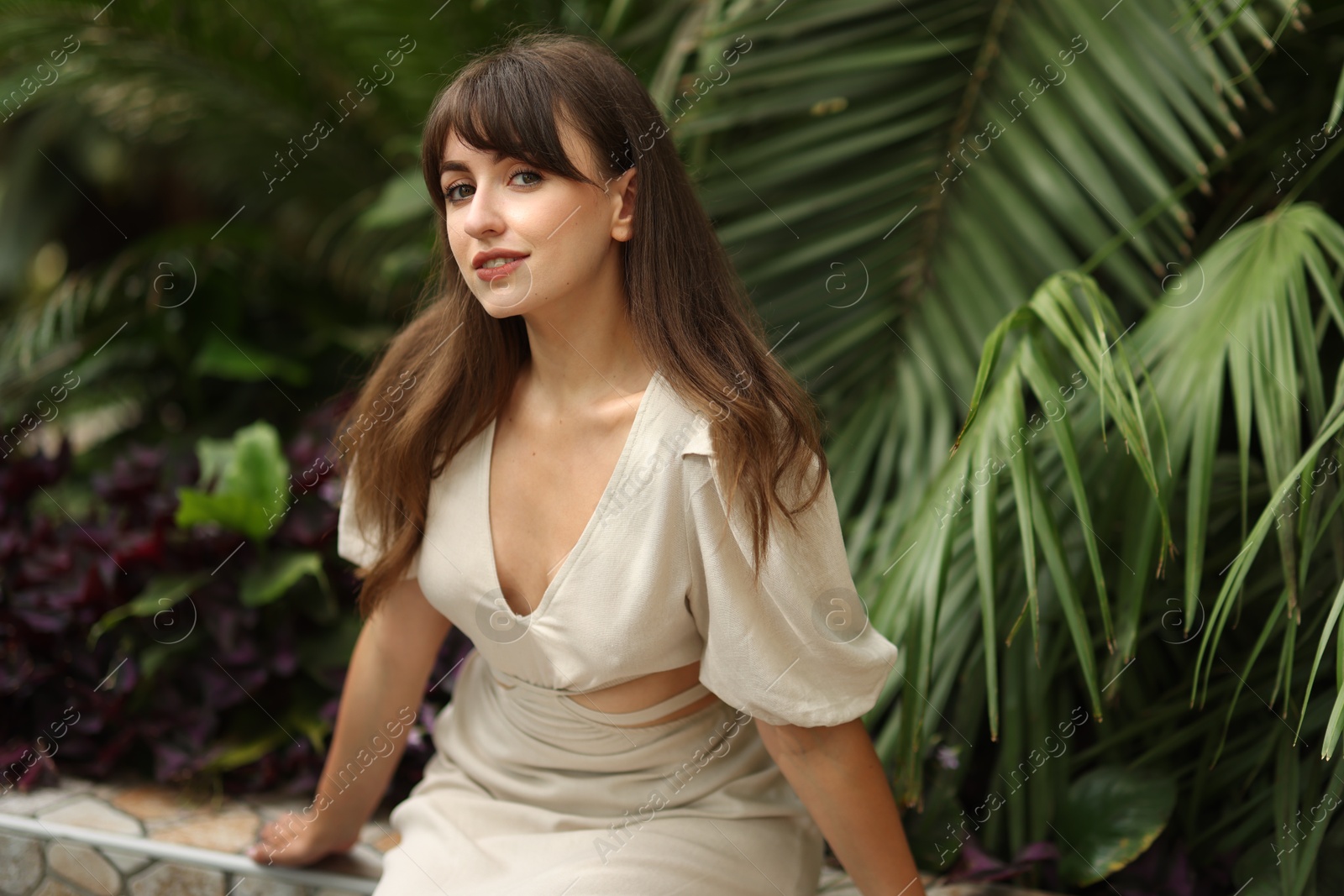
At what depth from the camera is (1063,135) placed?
69.1 inches

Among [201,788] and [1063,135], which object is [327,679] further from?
[1063,135]

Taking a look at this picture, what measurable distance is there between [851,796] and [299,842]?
0.78 metres

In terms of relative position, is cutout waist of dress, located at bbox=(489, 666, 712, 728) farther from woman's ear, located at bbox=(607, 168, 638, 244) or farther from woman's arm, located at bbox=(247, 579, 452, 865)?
woman's ear, located at bbox=(607, 168, 638, 244)

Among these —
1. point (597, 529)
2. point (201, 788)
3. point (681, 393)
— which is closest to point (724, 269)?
point (681, 393)

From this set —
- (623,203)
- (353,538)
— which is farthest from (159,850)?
(623,203)

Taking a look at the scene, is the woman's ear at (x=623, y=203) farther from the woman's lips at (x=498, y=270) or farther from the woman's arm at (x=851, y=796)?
the woman's arm at (x=851, y=796)

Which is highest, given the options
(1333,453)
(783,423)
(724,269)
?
(724,269)

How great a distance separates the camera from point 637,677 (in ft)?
4.03

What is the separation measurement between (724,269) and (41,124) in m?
3.80

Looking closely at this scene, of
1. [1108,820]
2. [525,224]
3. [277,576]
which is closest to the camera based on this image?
[525,224]

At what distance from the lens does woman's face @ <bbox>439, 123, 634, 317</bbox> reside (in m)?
1.10

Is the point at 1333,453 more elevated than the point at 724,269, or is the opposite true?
the point at 724,269

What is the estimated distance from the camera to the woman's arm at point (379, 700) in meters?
1.40

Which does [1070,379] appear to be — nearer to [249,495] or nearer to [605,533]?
[605,533]
